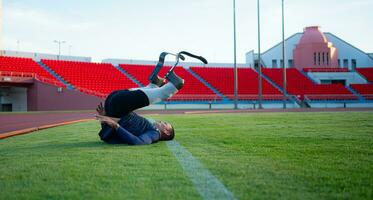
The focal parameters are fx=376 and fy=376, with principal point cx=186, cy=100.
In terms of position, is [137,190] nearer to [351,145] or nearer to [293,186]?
[293,186]

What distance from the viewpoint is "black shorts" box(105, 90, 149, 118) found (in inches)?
188

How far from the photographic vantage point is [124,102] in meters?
4.78

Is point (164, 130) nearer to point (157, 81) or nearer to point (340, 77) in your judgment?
point (157, 81)

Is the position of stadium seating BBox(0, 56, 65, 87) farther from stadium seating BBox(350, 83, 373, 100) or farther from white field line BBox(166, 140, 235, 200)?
stadium seating BBox(350, 83, 373, 100)

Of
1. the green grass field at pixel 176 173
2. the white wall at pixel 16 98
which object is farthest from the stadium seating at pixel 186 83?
the green grass field at pixel 176 173

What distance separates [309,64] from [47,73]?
94.5 ft

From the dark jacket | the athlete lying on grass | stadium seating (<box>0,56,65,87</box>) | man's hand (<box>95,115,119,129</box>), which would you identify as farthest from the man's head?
stadium seating (<box>0,56,65,87</box>)

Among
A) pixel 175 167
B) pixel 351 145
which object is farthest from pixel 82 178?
pixel 351 145

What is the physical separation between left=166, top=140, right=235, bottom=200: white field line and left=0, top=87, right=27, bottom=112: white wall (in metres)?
25.2

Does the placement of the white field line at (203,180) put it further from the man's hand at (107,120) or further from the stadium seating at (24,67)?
the stadium seating at (24,67)

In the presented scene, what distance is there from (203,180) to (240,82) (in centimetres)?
3518

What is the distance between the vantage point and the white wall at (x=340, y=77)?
133 feet

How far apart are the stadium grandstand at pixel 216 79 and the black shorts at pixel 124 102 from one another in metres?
20.8

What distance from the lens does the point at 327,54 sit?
143 feet
